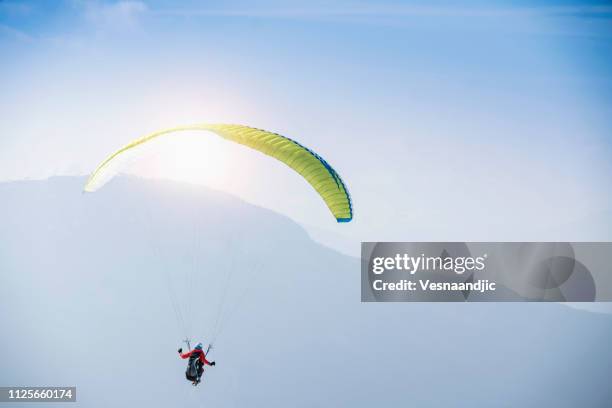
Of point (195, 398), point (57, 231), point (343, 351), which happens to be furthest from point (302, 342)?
point (57, 231)

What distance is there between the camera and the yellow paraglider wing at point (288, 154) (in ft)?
34.6

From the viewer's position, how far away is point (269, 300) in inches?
5325

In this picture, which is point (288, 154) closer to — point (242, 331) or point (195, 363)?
point (195, 363)

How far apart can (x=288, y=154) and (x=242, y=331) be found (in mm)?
112829

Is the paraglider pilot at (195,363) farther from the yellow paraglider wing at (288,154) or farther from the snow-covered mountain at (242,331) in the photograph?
the snow-covered mountain at (242,331)

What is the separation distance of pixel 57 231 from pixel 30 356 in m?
72.5

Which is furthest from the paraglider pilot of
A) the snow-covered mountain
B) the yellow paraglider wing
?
the snow-covered mountain

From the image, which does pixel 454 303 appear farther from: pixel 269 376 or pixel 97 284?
pixel 97 284

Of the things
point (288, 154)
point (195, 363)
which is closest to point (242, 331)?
point (195, 363)

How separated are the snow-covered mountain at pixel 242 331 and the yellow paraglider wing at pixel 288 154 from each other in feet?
250

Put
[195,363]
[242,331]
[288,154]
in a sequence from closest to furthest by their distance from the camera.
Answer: [288,154], [195,363], [242,331]

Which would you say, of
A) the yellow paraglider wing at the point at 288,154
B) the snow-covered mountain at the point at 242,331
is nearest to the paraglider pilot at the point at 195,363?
the yellow paraglider wing at the point at 288,154

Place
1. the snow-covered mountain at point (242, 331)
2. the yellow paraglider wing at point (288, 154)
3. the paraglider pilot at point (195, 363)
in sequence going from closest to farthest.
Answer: the yellow paraglider wing at point (288, 154)
the paraglider pilot at point (195, 363)
the snow-covered mountain at point (242, 331)

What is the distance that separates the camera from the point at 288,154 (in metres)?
10.5
